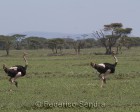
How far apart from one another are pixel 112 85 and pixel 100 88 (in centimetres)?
121

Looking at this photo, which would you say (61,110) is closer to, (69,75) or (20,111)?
(20,111)

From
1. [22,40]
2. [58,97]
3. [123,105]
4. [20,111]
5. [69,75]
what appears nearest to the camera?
[20,111]

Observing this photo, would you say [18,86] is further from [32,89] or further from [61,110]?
[61,110]

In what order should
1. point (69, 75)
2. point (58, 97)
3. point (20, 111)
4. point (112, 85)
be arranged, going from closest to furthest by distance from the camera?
point (20, 111), point (58, 97), point (112, 85), point (69, 75)

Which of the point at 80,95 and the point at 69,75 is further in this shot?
the point at 69,75

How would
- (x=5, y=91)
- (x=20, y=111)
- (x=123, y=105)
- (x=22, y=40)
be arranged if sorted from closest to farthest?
(x=20, y=111), (x=123, y=105), (x=5, y=91), (x=22, y=40)

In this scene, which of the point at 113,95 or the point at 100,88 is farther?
the point at 100,88

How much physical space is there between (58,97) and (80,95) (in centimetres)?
92

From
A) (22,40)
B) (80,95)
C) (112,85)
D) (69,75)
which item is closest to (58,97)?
(80,95)

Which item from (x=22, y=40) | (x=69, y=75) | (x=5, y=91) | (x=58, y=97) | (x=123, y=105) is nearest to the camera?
(x=123, y=105)

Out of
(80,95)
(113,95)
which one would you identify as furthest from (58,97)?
(113,95)

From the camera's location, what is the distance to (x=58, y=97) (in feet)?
48.2

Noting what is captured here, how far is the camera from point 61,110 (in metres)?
11.6

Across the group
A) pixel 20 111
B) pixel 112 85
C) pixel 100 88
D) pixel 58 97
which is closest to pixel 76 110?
pixel 20 111
